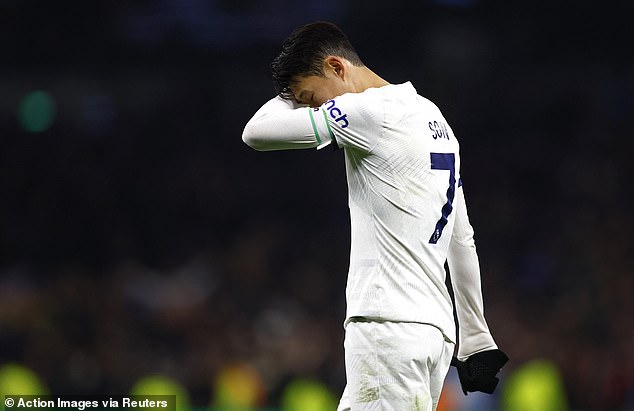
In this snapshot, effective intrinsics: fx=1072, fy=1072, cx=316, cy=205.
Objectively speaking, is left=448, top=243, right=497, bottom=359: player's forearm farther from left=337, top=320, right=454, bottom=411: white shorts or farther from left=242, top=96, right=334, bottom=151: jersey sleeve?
left=242, top=96, right=334, bottom=151: jersey sleeve

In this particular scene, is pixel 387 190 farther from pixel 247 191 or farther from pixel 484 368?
pixel 247 191

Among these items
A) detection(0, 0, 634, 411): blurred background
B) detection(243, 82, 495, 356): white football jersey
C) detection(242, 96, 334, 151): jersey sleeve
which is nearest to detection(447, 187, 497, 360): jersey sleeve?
detection(243, 82, 495, 356): white football jersey

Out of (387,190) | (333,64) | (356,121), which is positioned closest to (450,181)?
(387,190)

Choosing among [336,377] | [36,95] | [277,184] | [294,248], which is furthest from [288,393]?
[36,95]

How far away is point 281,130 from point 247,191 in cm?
701

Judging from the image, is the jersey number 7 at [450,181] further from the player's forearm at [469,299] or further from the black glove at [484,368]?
the black glove at [484,368]

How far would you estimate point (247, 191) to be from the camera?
9.61 meters

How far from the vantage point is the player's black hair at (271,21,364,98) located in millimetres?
2734

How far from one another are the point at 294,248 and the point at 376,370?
6389mm

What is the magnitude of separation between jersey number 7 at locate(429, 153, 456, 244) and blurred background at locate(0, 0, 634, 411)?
4.56m

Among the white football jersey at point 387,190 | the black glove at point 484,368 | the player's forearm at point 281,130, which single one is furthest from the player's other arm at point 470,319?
the player's forearm at point 281,130

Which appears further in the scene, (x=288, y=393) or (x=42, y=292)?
(x=42, y=292)

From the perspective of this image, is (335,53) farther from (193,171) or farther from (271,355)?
(193,171)

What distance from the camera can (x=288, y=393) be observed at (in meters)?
7.23
